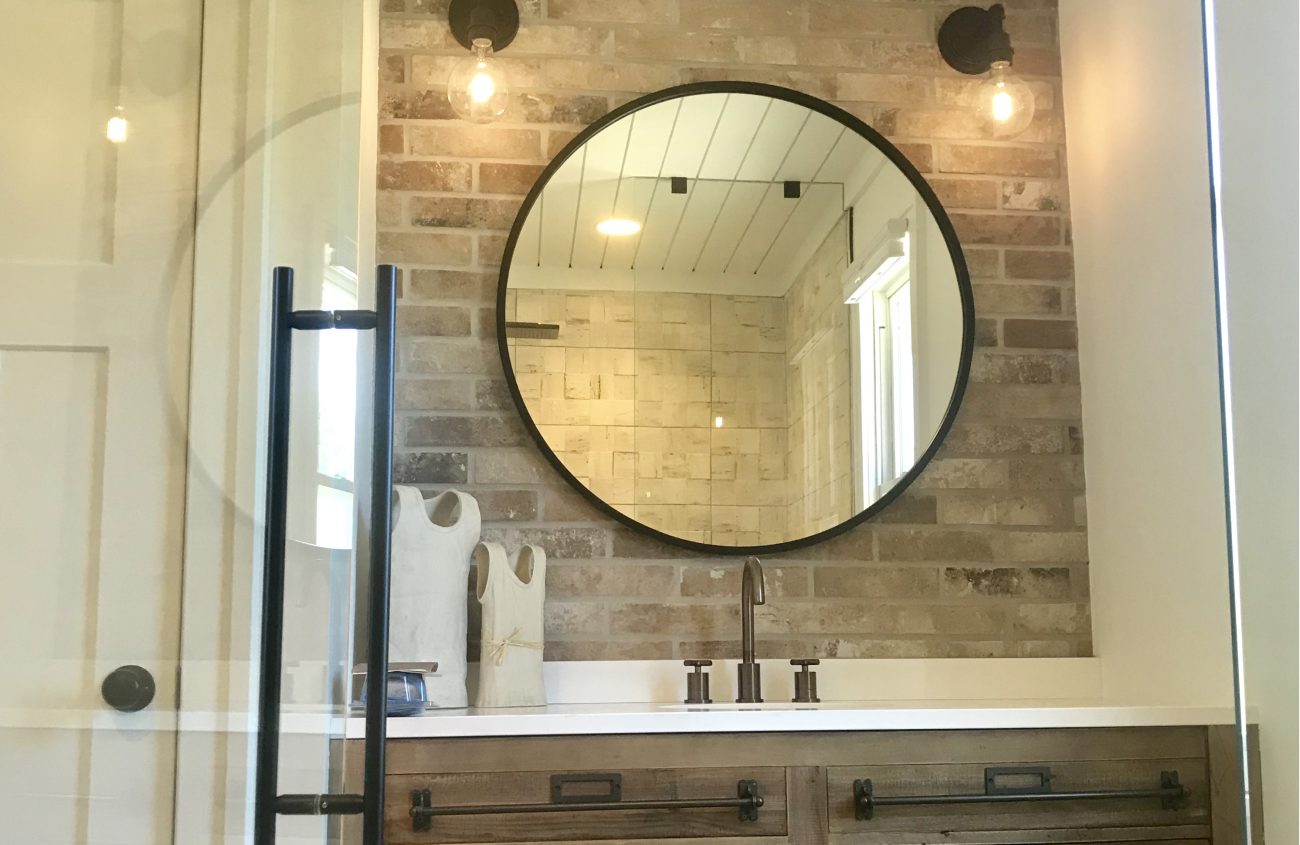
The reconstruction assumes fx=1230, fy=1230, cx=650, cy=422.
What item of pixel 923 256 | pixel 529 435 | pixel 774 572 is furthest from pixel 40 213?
pixel 923 256

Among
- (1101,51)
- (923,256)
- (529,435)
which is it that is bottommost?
(529,435)

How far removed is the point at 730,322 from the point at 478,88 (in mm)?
706

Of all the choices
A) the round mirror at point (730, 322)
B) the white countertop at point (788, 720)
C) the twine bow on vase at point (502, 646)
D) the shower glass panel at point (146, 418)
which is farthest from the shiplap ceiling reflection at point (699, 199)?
the shower glass panel at point (146, 418)

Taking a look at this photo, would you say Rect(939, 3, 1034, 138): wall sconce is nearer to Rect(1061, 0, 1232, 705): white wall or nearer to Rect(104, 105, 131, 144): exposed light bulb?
Rect(1061, 0, 1232, 705): white wall

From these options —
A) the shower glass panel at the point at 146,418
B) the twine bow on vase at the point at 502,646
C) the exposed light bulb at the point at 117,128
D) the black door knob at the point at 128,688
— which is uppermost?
the exposed light bulb at the point at 117,128

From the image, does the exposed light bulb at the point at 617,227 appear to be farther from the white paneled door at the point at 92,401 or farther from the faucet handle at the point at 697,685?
the white paneled door at the point at 92,401

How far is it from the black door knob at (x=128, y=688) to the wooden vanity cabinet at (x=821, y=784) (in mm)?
978

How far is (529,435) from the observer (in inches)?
98.5

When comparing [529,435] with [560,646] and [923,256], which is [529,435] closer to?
[560,646]

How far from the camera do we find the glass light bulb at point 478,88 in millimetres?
2533

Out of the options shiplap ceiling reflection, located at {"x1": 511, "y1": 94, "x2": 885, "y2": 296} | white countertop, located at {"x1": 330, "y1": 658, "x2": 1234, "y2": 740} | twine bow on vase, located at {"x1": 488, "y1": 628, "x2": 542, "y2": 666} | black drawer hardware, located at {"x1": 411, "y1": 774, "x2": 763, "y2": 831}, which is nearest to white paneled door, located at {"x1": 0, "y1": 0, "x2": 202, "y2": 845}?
black drawer hardware, located at {"x1": 411, "y1": 774, "x2": 763, "y2": 831}

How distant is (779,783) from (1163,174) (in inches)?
53.4

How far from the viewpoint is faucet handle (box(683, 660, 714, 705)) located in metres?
2.30

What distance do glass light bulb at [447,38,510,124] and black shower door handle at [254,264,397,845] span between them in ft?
5.26
